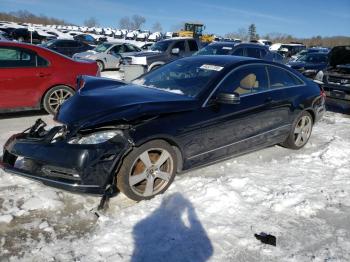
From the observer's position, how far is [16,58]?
22.6 ft

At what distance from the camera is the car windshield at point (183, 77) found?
460cm

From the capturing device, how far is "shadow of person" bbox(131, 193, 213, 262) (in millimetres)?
3072

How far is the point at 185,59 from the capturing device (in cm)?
555

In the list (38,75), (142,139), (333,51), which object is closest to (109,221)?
(142,139)

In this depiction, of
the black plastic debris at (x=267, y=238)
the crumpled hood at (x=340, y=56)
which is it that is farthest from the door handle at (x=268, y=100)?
the crumpled hood at (x=340, y=56)

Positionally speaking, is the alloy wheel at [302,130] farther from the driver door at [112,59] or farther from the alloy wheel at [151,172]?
the driver door at [112,59]

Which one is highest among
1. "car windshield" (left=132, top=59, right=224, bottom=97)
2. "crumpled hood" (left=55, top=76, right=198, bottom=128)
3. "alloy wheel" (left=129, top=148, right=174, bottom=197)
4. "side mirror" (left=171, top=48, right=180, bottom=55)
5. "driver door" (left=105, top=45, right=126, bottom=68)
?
"side mirror" (left=171, top=48, right=180, bottom=55)

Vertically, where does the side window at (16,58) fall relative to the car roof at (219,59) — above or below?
below

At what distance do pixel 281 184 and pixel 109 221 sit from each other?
88.6 inches

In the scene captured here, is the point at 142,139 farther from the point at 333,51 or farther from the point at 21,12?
the point at 21,12

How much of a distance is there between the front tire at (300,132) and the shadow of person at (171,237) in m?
2.74

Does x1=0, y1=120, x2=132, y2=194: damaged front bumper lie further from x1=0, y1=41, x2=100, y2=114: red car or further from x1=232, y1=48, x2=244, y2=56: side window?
x1=232, y1=48, x2=244, y2=56: side window

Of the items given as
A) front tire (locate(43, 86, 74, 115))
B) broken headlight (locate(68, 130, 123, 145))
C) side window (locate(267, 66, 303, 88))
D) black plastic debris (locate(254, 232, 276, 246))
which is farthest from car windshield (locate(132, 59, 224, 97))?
front tire (locate(43, 86, 74, 115))

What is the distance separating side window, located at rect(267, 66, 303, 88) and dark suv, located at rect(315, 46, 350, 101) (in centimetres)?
363
